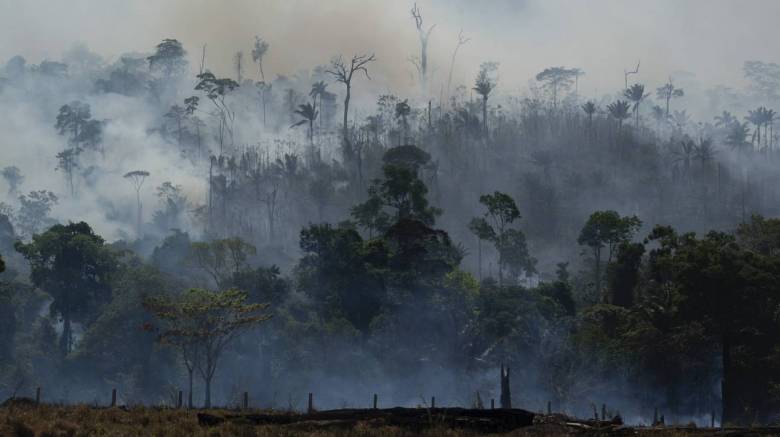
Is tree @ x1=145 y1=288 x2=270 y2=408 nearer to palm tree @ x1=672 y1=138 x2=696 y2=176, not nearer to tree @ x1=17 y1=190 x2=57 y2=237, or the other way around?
tree @ x1=17 y1=190 x2=57 y2=237

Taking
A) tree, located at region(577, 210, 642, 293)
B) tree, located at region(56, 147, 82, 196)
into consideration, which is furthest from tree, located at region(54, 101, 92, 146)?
tree, located at region(577, 210, 642, 293)

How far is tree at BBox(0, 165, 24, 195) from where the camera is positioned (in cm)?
17812

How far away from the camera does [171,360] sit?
8775cm

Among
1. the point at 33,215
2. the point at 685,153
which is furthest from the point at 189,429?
the point at 685,153

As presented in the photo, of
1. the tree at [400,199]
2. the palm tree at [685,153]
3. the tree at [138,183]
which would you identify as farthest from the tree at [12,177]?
the palm tree at [685,153]

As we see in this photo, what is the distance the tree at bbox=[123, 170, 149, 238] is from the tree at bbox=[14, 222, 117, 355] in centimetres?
6265

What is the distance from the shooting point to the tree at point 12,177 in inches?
7013

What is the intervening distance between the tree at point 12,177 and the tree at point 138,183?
1001 inches

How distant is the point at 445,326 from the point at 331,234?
551 inches

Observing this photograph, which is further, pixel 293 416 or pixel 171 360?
pixel 171 360

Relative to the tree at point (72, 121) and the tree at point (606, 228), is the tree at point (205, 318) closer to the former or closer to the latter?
the tree at point (606, 228)

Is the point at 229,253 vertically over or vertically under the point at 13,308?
over

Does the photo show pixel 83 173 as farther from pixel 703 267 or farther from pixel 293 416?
pixel 293 416

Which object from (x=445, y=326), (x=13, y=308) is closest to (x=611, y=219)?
(x=445, y=326)
